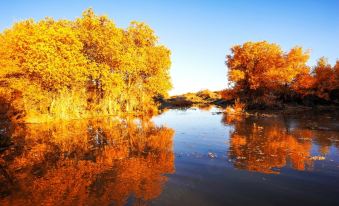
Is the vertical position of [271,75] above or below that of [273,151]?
above

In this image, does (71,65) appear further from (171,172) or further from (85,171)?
(171,172)

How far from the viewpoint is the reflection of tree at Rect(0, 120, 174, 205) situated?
7.54 metres

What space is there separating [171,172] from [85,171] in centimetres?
304

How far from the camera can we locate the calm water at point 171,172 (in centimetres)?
743

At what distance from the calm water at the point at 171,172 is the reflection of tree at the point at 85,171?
0.03 metres

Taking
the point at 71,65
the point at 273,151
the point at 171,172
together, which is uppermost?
the point at 71,65

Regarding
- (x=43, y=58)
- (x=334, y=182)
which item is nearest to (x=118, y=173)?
(x=334, y=182)

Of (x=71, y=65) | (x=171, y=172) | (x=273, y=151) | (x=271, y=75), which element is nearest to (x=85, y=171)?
(x=171, y=172)

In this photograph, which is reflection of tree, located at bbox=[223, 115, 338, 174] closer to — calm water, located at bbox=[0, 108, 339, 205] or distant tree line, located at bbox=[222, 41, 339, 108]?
calm water, located at bbox=[0, 108, 339, 205]

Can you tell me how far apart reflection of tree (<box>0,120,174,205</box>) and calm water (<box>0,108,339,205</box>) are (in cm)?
3

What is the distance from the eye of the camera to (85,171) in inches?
392

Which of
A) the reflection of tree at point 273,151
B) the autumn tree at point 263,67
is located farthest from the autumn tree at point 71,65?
the reflection of tree at point 273,151

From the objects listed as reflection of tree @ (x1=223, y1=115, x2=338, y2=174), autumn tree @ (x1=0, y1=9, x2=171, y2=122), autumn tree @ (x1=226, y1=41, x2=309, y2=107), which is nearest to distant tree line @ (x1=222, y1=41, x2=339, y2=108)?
autumn tree @ (x1=226, y1=41, x2=309, y2=107)

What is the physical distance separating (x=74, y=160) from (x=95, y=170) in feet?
6.77
